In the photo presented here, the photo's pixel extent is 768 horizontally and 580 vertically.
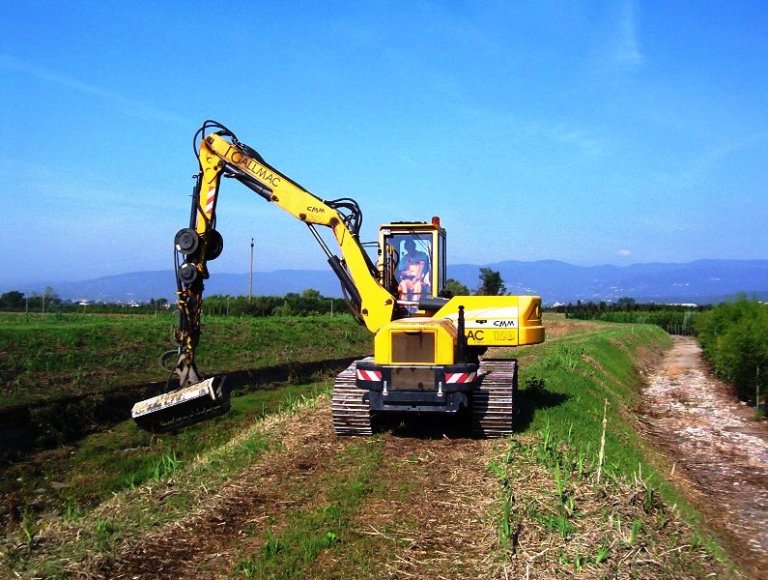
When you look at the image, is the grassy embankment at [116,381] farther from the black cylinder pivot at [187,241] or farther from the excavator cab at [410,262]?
the excavator cab at [410,262]

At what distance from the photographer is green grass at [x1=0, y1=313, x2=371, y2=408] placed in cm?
1953

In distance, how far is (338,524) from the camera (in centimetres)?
689

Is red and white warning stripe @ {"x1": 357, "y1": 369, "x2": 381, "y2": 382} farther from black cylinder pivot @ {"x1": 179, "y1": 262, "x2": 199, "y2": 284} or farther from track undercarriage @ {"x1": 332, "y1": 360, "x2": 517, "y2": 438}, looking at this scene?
black cylinder pivot @ {"x1": 179, "y1": 262, "x2": 199, "y2": 284}

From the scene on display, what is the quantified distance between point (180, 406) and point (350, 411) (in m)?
2.45

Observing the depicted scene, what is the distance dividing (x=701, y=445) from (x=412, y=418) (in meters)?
6.76

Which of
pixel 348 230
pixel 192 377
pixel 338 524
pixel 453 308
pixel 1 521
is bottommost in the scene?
pixel 1 521

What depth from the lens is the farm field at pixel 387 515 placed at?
19.7 feet

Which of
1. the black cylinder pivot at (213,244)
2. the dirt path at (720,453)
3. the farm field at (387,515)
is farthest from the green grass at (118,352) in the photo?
the dirt path at (720,453)

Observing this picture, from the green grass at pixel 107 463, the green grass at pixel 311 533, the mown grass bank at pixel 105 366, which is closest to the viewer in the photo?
the green grass at pixel 311 533

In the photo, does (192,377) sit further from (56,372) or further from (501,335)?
(56,372)

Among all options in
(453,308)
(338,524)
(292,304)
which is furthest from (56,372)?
(292,304)

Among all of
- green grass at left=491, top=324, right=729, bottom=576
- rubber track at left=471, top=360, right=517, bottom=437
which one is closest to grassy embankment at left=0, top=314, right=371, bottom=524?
rubber track at left=471, top=360, right=517, bottom=437

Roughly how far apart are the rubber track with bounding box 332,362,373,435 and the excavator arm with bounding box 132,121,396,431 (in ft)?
3.71

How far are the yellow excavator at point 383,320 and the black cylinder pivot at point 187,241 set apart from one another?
17 mm
